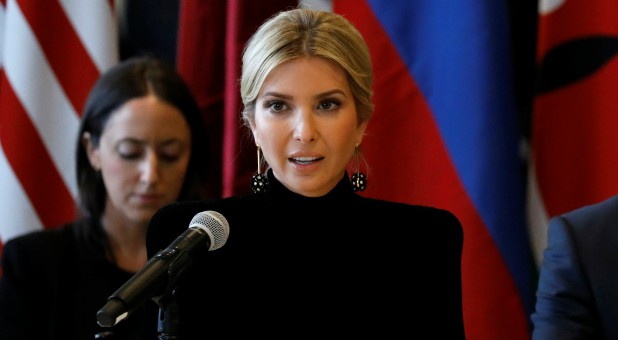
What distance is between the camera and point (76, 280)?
2246 millimetres

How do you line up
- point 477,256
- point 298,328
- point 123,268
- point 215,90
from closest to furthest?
1. point 298,328
2. point 477,256
3. point 123,268
4. point 215,90

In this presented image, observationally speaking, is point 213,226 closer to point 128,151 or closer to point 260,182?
point 260,182

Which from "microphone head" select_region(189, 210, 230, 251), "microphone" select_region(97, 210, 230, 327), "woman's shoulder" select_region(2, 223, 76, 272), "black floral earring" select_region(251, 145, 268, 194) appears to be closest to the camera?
"microphone" select_region(97, 210, 230, 327)

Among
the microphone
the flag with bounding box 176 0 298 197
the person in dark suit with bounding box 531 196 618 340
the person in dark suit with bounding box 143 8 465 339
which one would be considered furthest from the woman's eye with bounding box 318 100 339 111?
the flag with bounding box 176 0 298 197

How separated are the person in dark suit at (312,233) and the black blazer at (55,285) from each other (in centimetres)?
80

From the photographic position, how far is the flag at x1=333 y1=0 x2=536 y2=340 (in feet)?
6.96

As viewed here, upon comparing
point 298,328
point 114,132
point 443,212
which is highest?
point 114,132

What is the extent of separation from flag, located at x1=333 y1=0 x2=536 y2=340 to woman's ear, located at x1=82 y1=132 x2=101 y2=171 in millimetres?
644

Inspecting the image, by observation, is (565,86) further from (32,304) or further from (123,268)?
(32,304)

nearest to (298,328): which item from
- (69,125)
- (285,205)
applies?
(285,205)

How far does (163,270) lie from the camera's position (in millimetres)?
1071

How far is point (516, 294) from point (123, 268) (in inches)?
35.2

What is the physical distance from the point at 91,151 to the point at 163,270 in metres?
1.30

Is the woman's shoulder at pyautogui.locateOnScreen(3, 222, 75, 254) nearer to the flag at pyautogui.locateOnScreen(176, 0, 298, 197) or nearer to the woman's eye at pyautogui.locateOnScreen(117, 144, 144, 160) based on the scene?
the woman's eye at pyautogui.locateOnScreen(117, 144, 144, 160)
